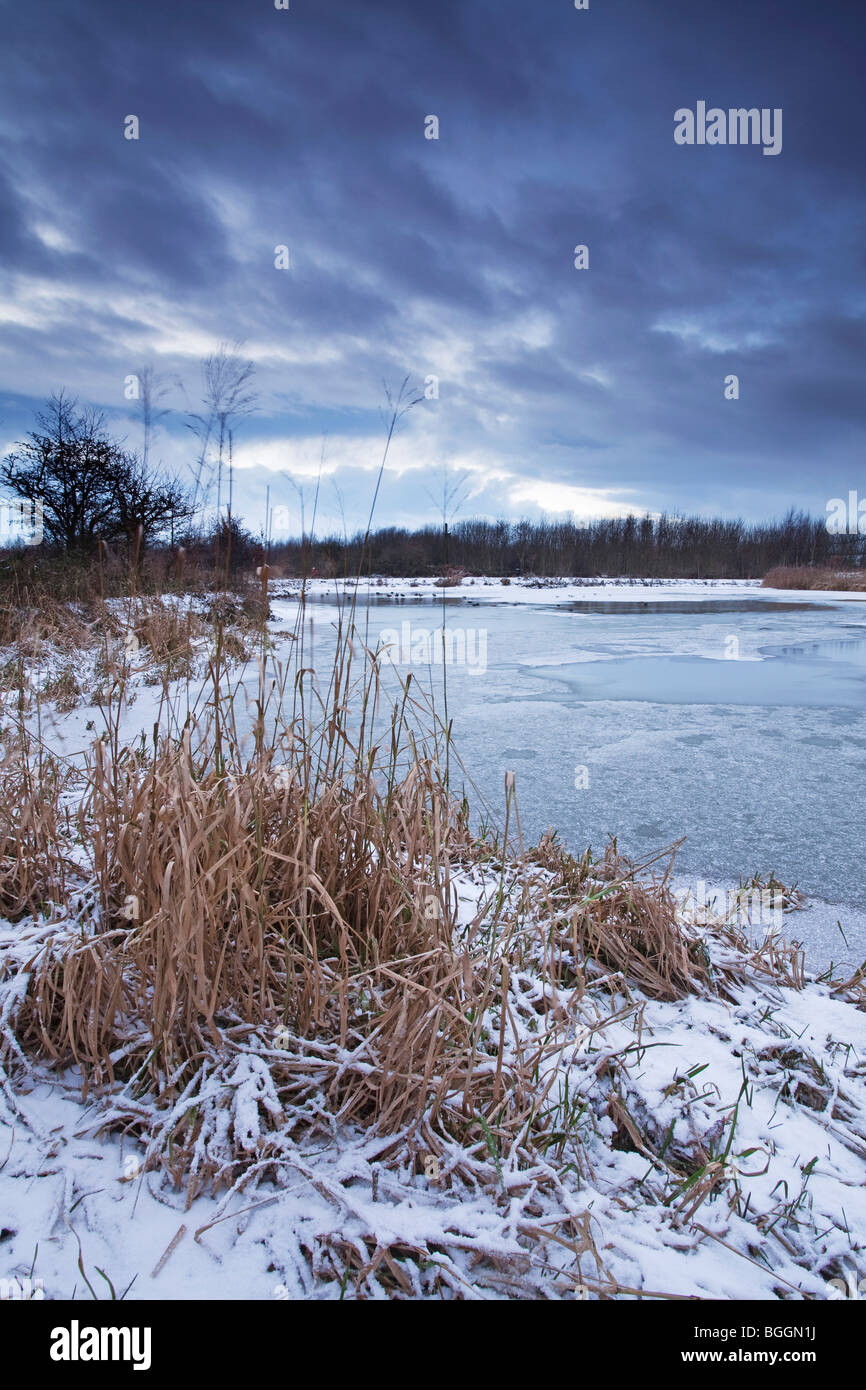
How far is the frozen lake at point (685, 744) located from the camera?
8.57 ft

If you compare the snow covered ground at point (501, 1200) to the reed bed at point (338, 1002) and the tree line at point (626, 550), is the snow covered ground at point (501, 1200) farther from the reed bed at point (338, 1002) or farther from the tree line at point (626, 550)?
the tree line at point (626, 550)

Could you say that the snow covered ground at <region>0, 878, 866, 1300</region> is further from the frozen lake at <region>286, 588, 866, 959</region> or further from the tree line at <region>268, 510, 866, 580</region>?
the tree line at <region>268, 510, 866, 580</region>

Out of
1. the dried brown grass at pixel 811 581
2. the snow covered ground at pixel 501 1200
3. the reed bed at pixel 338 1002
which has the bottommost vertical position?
the snow covered ground at pixel 501 1200

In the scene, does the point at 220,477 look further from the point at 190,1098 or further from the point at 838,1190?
the point at 838,1190

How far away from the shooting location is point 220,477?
5.74ft

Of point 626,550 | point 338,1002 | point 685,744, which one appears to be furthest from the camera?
point 626,550

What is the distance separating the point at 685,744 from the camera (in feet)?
13.8

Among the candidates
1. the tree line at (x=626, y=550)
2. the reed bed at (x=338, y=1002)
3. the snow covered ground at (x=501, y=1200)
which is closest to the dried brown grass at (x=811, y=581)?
the tree line at (x=626, y=550)

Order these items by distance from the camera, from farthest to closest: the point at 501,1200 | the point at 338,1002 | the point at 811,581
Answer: the point at 811,581 < the point at 338,1002 < the point at 501,1200

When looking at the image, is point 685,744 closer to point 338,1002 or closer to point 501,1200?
point 338,1002

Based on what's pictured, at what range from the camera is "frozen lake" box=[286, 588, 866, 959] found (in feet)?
8.57

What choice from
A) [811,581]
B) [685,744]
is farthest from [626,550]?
[685,744]

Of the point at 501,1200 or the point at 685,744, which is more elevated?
the point at 685,744
